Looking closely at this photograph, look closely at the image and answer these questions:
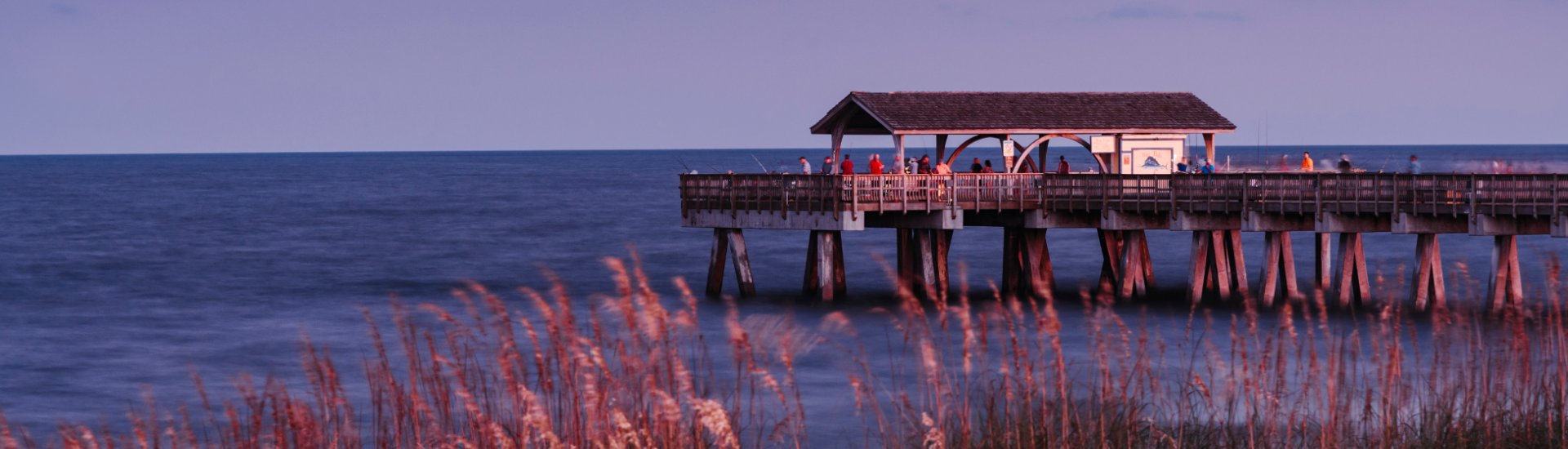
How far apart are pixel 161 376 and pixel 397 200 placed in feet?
281

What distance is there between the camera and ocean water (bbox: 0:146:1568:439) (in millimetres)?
30734

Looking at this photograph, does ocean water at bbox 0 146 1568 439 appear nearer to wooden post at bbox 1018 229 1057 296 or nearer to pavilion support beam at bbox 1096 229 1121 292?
wooden post at bbox 1018 229 1057 296

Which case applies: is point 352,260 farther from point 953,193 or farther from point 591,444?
point 591,444

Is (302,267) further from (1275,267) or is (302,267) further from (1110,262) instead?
(1275,267)

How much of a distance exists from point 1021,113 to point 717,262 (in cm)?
730

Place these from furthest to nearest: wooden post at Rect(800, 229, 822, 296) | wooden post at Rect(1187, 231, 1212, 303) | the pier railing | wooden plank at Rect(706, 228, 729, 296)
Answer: wooden post at Rect(800, 229, 822, 296)
wooden plank at Rect(706, 228, 729, 296)
wooden post at Rect(1187, 231, 1212, 303)
the pier railing

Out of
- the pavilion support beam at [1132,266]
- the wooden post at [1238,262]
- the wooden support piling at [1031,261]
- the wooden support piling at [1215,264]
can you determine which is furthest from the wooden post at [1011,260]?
the wooden post at [1238,262]

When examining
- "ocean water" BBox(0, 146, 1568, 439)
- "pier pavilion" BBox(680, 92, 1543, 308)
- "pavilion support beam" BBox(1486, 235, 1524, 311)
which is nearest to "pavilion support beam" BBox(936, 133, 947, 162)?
"pier pavilion" BBox(680, 92, 1543, 308)

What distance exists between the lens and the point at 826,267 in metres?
37.7

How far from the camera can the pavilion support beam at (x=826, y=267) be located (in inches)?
1473

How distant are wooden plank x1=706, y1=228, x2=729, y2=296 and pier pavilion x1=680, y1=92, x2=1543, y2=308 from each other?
0.04m

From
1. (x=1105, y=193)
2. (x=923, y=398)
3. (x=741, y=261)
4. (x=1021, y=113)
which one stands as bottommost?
(x=741, y=261)

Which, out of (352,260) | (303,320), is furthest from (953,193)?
(352,260)

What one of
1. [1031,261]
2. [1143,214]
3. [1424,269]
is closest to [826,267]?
[1031,261]
